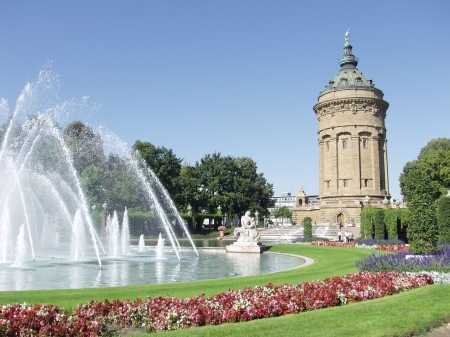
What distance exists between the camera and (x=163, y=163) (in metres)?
69.4

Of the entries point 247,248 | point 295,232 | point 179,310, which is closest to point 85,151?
point 295,232

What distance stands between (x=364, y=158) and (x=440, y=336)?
64800 millimetres

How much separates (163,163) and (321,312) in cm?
6107

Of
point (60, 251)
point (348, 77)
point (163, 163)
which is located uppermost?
point (348, 77)

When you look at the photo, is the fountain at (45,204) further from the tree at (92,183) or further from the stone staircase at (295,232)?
the stone staircase at (295,232)

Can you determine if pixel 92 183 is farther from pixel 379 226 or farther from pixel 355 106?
pixel 355 106

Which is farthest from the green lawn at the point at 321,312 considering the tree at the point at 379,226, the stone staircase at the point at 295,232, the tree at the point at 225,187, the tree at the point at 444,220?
the tree at the point at 225,187

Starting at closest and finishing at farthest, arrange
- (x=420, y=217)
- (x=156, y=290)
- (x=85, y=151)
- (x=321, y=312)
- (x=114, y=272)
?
(x=321, y=312), (x=156, y=290), (x=420, y=217), (x=114, y=272), (x=85, y=151)

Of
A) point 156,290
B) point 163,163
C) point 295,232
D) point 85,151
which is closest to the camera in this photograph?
point 156,290

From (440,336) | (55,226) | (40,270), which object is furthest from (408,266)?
(55,226)

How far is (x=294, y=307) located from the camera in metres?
9.95

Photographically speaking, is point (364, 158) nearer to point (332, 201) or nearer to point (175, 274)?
point (332, 201)

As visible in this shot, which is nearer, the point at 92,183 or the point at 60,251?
the point at 60,251

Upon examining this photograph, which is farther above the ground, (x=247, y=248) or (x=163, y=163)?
(x=163, y=163)
